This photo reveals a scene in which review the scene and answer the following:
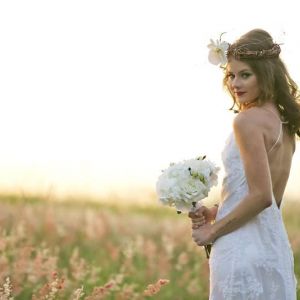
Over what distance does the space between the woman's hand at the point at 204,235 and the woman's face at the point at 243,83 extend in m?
0.66

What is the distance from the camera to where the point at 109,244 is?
24.9 ft

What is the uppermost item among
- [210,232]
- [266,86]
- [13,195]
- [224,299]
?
[13,195]

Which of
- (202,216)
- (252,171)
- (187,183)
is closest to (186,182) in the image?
(187,183)

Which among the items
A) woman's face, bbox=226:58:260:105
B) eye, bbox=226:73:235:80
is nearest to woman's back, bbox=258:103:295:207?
woman's face, bbox=226:58:260:105

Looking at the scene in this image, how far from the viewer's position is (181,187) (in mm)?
4309

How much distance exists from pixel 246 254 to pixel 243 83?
0.85 meters

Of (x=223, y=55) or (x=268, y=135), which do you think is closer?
(x=268, y=135)

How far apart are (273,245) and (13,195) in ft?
14.4

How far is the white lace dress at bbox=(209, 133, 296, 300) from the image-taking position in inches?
164

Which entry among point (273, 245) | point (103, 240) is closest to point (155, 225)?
point (103, 240)

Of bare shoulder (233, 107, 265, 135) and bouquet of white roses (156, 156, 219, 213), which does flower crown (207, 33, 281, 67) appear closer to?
bare shoulder (233, 107, 265, 135)

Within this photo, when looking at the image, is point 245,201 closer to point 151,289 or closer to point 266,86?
point 266,86

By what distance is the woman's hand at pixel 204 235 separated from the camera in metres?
4.26

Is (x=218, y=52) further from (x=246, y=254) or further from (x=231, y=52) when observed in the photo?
(x=246, y=254)
